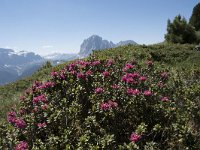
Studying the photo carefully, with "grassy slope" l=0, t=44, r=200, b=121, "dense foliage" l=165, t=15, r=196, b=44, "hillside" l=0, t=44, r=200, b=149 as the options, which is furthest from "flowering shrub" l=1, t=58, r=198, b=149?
"dense foliage" l=165, t=15, r=196, b=44

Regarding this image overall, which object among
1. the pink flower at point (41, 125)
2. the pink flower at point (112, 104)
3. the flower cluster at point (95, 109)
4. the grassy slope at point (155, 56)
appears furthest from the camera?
the grassy slope at point (155, 56)

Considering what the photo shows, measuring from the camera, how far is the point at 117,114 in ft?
27.6

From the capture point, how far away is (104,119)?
833 centimetres

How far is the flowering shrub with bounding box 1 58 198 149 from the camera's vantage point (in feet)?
25.0

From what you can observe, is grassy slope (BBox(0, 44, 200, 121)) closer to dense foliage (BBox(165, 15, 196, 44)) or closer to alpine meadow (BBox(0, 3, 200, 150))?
alpine meadow (BBox(0, 3, 200, 150))

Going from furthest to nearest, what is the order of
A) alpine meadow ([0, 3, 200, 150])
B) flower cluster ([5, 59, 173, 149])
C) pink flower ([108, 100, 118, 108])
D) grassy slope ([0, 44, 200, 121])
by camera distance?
grassy slope ([0, 44, 200, 121]), flower cluster ([5, 59, 173, 149]), pink flower ([108, 100, 118, 108]), alpine meadow ([0, 3, 200, 150])

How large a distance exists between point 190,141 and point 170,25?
1516 inches

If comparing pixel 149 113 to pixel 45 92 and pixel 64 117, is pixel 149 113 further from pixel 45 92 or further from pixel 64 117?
pixel 45 92

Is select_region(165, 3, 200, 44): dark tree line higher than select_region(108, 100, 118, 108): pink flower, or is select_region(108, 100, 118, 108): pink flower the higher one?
select_region(165, 3, 200, 44): dark tree line

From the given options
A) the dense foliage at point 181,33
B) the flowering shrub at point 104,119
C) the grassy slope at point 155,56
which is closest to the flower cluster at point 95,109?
the flowering shrub at point 104,119

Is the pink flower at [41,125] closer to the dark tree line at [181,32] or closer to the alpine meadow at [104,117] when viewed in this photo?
the alpine meadow at [104,117]


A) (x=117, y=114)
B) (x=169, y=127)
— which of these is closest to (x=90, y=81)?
(x=117, y=114)

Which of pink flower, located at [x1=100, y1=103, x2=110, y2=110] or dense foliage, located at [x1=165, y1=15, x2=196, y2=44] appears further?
dense foliage, located at [x1=165, y1=15, x2=196, y2=44]

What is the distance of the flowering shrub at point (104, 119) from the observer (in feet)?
25.0
